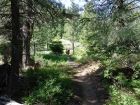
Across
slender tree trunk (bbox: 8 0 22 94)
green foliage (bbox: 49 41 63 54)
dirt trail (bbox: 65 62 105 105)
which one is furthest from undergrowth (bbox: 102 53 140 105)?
green foliage (bbox: 49 41 63 54)

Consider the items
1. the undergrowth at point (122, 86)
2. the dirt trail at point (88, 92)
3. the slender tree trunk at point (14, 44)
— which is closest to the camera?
the undergrowth at point (122, 86)

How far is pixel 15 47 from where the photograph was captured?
8.07 m

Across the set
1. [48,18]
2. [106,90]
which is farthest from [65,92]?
[48,18]

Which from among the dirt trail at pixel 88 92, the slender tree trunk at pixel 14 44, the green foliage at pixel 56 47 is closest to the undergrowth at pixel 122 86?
the dirt trail at pixel 88 92

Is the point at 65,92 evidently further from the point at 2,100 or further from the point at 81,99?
the point at 2,100

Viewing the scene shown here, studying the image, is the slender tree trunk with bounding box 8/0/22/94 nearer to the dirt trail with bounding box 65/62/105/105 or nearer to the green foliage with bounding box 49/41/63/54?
the dirt trail with bounding box 65/62/105/105

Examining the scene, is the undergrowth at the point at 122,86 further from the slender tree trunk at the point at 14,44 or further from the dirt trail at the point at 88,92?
the slender tree trunk at the point at 14,44

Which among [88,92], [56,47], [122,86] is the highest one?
[56,47]

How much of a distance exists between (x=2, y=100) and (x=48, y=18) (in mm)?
4082

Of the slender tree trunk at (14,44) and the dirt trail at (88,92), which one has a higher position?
the slender tree trunk at (14,44)

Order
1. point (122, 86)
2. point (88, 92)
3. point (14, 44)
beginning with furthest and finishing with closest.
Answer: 1. point (88, 92)
2. point (122, 86)
3. point (14, 44)

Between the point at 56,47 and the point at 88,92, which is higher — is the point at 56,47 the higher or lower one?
the higher one

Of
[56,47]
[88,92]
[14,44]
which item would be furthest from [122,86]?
[56,47]

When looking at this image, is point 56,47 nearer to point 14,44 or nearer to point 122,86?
point 122,86
